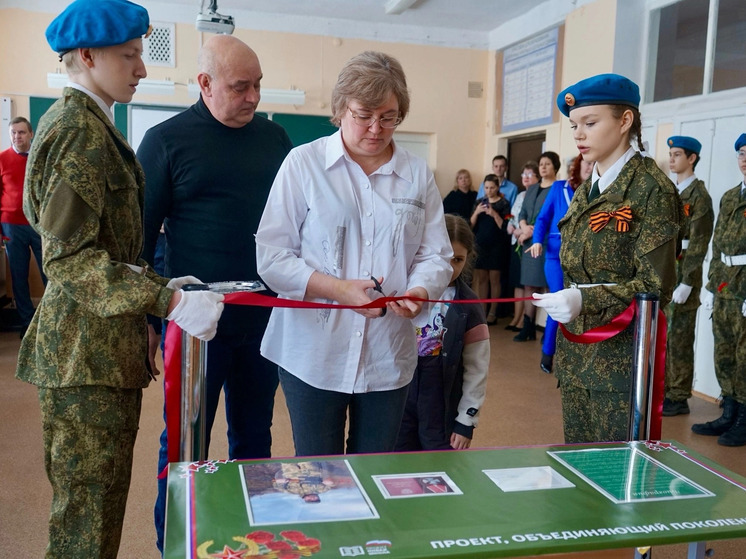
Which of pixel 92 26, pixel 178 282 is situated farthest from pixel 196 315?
pixel 92 26

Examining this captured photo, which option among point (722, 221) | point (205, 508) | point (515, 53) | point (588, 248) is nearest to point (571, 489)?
point (205, 508)

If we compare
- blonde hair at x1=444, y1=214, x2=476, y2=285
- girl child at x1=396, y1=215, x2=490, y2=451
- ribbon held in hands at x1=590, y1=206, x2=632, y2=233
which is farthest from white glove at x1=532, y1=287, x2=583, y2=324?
blonde hair at x1=444, y1=214, x2=476, y2=285

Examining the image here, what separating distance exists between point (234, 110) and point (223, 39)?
21 cm

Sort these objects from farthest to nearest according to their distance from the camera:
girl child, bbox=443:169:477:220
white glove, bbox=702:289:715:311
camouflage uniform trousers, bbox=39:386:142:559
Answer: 1. girl child, bbox=443:169:477:220
2. white glove, bbox=702:289:715:311
3. camouflage uniform trousers, bbox=39:386:142:559

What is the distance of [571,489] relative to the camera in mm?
1235

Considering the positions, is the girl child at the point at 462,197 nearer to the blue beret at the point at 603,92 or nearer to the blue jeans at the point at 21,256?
the blue jeans at the point at 21,256

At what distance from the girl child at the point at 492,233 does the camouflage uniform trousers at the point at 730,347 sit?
3.23 m

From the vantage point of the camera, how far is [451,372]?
2096mm

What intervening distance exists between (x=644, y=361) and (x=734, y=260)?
8.45 feet

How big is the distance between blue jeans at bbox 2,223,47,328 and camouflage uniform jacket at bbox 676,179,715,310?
488 centimetres

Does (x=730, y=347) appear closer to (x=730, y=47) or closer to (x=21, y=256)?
(x=730, y=47)

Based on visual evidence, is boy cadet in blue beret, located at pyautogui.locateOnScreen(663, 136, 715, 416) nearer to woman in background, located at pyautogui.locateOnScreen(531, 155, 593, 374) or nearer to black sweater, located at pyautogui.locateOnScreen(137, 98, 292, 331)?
woman in background, located at pyautogui.locateOnScreen(531, 155, 593, 374)

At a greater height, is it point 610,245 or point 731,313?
point 610,245

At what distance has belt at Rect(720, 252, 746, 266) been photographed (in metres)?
3.72
